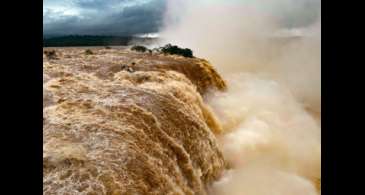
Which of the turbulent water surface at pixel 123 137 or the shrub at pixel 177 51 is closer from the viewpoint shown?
the turbulent water surface at pixel 123 137

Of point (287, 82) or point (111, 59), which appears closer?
point (111, 59)

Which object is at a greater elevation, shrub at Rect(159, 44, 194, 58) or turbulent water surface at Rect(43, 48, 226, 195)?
shrub at Rect(159, 44, 194, 58)

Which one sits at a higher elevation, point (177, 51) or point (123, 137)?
point (177, 51)

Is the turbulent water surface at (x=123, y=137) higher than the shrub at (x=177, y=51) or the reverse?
the reverse

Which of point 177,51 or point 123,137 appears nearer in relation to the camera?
point 123,137

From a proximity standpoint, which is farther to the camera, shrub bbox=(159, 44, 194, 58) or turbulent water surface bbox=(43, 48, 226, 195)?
shrub bbox=(159, 44, 194, 58)
